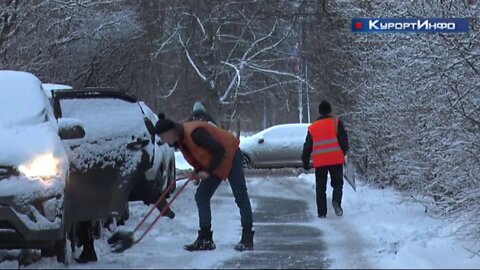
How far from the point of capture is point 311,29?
60.3 feet

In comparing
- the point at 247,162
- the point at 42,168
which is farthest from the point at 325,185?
the point at 247,162

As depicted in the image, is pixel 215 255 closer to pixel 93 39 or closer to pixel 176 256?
pixel 176 256

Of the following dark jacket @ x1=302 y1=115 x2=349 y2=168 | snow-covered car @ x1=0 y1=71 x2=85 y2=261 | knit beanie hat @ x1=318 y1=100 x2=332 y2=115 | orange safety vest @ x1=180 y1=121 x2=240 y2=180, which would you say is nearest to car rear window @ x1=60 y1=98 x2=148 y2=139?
snow-covered car @ x1=0 y1=71 x2=85 y2=261

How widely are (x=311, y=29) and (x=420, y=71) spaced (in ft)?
28.0

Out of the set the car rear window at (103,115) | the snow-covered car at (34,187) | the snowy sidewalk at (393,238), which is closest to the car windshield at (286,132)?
the snowy sidewalk at (393,238)

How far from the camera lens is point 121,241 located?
27.5 ft

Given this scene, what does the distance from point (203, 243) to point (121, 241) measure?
33.9 inches

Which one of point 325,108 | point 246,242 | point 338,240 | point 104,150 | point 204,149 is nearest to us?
point 204,149

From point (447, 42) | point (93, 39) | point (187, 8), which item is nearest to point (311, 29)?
point (93, 39)

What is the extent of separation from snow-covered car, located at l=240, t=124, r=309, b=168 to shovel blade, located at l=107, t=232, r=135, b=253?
56.6ft

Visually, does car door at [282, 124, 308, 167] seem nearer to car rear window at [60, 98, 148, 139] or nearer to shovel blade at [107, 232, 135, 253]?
car rear window at [60, 98, 148, 139]

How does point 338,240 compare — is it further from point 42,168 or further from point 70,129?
point 42,168

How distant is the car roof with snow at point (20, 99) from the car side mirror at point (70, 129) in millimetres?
227

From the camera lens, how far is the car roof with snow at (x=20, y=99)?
317 inches
